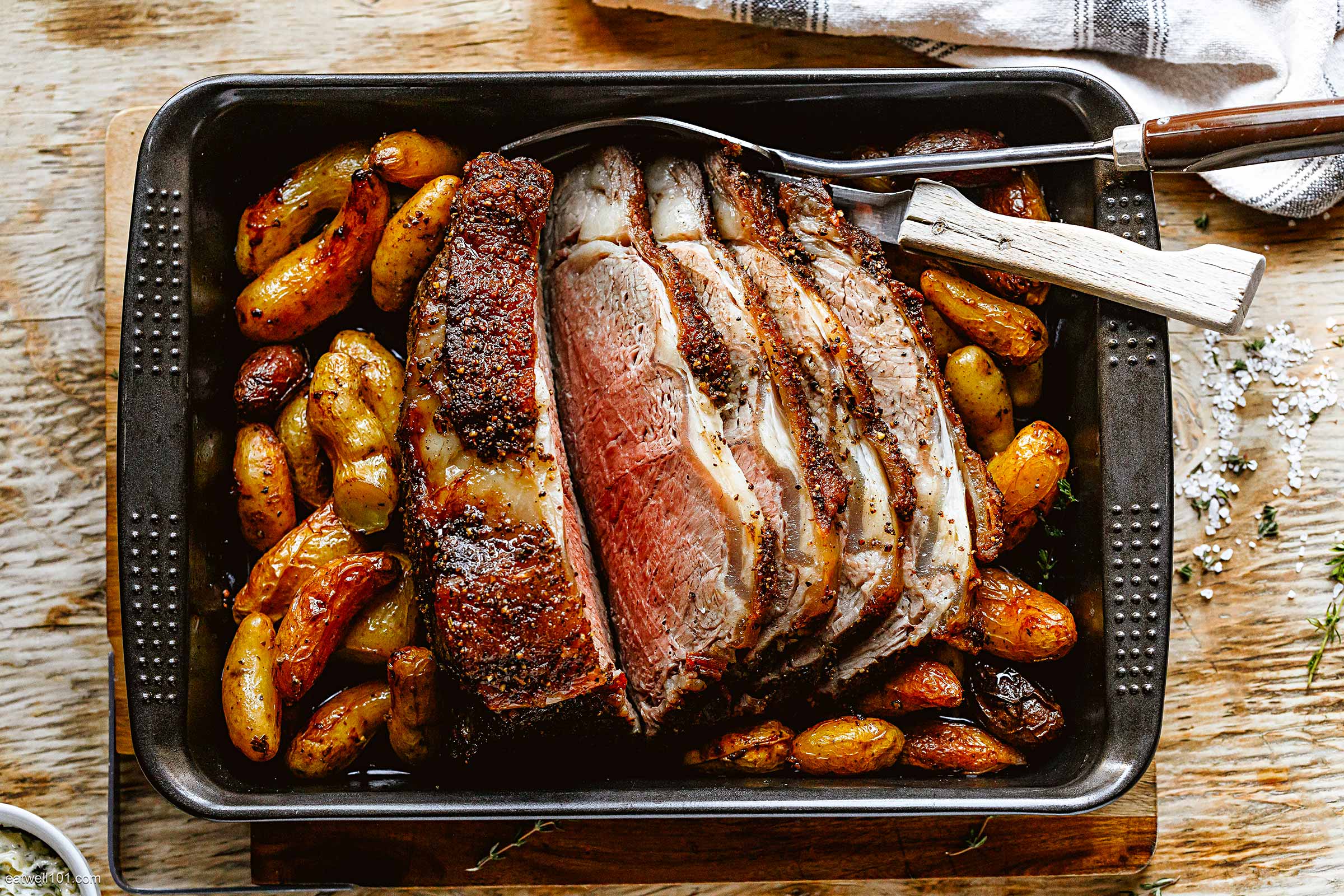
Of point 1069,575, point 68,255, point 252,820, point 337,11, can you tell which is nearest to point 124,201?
point 68,255

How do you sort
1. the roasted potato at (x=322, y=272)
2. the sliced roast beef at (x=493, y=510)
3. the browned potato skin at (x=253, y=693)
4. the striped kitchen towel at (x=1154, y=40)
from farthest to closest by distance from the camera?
the striped kitchen towel at (x=1154, y=40)
the roasted potato at (x=322, y=272)
the browned potato skin at (x=253, y=693)
the sliced roast beef at (x=493, y=510)

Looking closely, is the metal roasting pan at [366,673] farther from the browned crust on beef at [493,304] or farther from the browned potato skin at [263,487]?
the browned crust on beef at [493,304]

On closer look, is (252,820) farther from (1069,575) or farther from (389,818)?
(1069,575)

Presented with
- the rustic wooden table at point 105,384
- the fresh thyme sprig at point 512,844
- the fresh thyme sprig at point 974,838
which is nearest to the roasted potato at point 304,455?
the rustic wooden table at point 105,384

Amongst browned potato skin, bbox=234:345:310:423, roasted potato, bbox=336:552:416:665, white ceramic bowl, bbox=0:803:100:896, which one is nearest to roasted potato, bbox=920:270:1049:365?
roasted potato, bbox=336:552:416:665

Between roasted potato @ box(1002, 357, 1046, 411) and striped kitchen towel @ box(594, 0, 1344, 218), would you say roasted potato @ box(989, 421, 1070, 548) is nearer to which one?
roasted potato @ box(1002, 357, 1046, 411)
